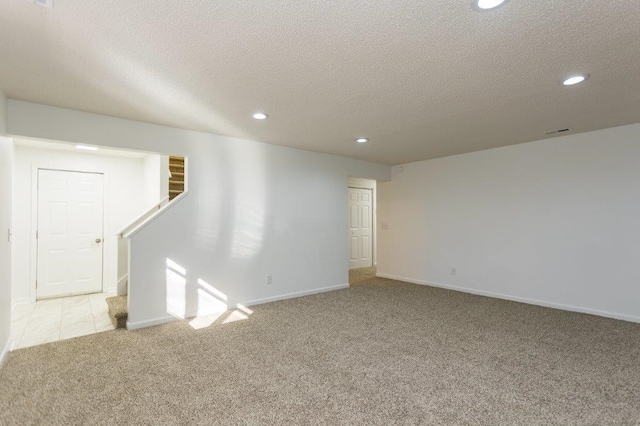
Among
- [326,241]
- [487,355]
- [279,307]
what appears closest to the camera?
[487,355]

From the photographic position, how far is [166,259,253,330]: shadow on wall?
12.1ft

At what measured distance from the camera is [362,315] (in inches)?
154

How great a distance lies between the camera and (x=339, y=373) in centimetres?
245

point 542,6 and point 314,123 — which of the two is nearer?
point 542,6

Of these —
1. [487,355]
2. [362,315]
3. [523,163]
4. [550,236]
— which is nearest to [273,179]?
[362,315]

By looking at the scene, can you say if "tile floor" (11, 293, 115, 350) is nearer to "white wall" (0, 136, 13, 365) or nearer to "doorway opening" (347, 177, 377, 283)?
"white wall" (0, 136, 13, 365)

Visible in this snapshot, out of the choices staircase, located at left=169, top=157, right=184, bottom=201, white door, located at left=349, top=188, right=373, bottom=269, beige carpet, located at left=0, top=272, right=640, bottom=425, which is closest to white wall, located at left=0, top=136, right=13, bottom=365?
beige carpet, located at left=0, top=272, right=640, bottom=425

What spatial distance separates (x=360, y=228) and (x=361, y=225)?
8 cm

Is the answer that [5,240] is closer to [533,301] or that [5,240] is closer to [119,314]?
[119,314]

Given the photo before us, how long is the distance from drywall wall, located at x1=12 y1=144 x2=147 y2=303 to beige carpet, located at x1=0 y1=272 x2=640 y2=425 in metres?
2.38

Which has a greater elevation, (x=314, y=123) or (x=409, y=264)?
(x=314, y=123)

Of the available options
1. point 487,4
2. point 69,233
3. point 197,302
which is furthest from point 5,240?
point 487,4

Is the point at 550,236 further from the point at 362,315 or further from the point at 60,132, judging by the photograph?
the point at 60,132

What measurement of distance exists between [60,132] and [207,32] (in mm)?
2253
